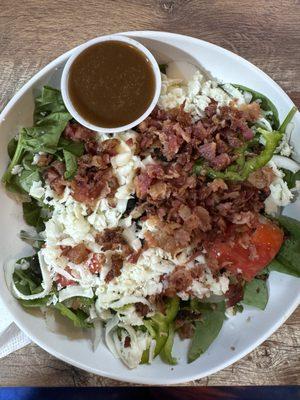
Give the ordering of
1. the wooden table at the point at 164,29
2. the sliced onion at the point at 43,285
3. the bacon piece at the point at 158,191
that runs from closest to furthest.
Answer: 1. the bacon piece at the point at 158,191
2. the sliced onion at the point at 43,285
3. the wooden table at the point at 164,29

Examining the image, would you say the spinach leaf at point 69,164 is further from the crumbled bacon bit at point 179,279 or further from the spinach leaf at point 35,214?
the crumbled bacon bit at point 179,279

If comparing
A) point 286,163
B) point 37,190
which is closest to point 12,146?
point 37,190

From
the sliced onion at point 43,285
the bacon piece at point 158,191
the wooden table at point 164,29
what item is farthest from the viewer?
the wooden table at point 164,29

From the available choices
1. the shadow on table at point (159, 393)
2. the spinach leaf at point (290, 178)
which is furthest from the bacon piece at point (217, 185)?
the shadow on table at point (159, 393)

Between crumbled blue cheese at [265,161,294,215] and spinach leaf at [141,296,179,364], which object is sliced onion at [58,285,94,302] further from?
crumbled blue cheese at [265,161,294,215]

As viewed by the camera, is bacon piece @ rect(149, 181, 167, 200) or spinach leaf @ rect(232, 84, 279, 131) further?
spinach leaf @ rect(232, 84, 279, 131)

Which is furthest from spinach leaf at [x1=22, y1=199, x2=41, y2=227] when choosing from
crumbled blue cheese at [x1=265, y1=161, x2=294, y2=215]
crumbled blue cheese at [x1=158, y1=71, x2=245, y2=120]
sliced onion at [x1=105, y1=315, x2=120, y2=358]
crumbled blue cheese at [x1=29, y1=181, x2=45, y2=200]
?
crumbled blue cheese at [x1=265, y1=161, x2=294, y2=215]

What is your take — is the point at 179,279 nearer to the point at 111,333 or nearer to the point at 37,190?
the point at 111,333

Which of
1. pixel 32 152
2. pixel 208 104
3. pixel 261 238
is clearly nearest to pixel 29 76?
pixel 32 152
